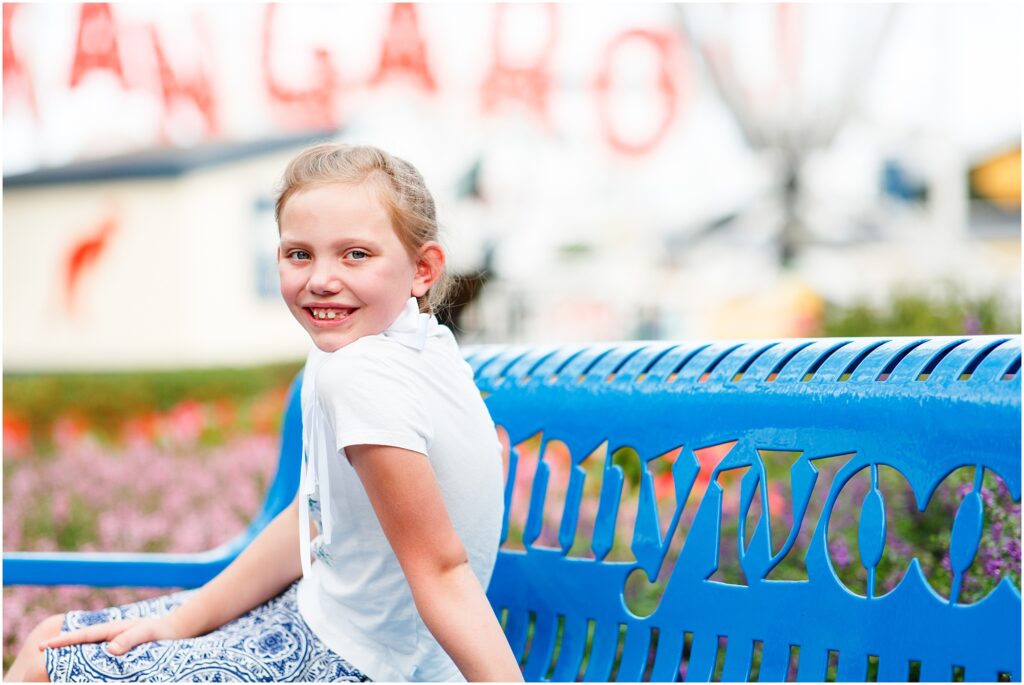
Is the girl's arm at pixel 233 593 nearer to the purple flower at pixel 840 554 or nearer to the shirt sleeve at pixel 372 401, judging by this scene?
the shirt sleeve at pixel 372 401

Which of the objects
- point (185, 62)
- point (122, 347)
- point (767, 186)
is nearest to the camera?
point (185, 62)

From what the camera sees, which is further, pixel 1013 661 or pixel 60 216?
pixel 60 216

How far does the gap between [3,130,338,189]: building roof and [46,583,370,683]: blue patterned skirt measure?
15487mm

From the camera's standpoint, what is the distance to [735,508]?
325 centimetres

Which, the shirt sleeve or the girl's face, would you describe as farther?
the girl's face

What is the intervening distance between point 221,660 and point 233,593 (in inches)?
9.0

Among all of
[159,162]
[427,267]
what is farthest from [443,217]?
[159,162]

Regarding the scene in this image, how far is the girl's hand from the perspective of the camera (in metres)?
1.84

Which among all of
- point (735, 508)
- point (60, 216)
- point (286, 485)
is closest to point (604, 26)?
point (735, 508)

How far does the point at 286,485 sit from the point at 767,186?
1775cm

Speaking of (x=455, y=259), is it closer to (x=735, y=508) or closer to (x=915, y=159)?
(x=735, y=508)

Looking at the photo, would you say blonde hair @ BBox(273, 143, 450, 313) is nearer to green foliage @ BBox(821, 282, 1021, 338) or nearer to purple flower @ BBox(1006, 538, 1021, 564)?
purple flower @ BBox(1006, 538, 1021, 564)

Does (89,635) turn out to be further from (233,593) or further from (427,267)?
(427,267)

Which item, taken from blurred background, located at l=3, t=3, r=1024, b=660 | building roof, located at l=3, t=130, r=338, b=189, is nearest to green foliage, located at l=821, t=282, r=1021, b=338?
blurred background, located at l=3, t=3, r=1024, b=660
